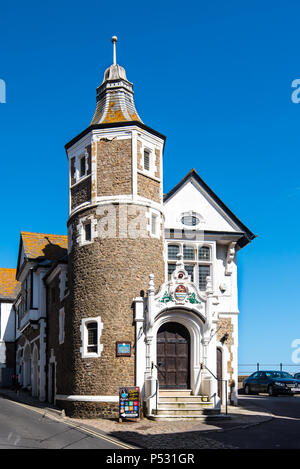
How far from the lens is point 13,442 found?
15.2m

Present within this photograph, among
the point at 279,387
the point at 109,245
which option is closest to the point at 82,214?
the point at 109,245

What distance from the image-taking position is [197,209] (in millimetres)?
28688

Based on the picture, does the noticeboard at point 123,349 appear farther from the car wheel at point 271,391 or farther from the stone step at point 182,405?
the car wheel at point 271,391

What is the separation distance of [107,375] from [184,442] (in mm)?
6340

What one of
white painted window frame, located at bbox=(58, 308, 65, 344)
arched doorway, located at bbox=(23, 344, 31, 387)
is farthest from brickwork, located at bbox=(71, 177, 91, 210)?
arched doorway, located at bbox=(23, 344, 31, 387)

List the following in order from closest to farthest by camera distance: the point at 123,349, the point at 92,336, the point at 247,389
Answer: the point at 123,349 → the point at 92,336 → the point at 247,389

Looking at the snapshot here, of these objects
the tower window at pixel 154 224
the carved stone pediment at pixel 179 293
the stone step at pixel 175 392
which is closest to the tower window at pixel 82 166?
the tower window at pixel 154 224

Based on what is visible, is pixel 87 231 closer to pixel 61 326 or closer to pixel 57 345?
pixel 61 326

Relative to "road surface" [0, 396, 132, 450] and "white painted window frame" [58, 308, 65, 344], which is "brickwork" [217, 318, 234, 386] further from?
"road surface" [0, 396, 132, 450]

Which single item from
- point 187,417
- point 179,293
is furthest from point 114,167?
point 187,417

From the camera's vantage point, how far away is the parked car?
31516mm

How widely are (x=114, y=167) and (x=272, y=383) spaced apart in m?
15.5

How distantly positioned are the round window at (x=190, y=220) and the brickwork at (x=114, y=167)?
17.7 feet

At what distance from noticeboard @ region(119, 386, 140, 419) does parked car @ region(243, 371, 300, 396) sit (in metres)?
13.1
